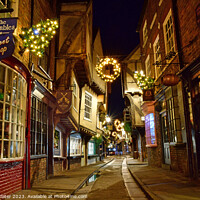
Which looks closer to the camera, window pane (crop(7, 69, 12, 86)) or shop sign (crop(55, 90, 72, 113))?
window pane (crop(7, 69, 12, 86))

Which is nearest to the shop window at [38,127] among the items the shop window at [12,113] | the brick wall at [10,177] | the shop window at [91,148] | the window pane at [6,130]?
the shop window at [12,113]

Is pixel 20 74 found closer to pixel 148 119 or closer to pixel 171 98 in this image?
pixel 171 98

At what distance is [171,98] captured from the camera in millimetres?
11414

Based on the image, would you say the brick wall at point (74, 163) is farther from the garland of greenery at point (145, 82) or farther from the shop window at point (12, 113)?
the shop window at point (12, 113)

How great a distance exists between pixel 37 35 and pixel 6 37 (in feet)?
9.49

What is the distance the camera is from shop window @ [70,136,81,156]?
1812 cm

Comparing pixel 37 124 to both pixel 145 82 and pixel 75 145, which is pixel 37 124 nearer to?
pixel 145 82

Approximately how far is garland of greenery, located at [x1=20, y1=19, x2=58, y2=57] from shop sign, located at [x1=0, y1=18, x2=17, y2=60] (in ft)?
7.88

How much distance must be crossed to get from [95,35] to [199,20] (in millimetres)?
16955

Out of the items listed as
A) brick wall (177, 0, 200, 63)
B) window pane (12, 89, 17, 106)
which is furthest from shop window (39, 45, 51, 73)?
brick wall (177, 0, 200, 63)

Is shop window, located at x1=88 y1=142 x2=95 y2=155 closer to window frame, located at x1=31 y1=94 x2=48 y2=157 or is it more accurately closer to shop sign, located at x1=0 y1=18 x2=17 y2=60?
window frame, located at x1=31 y1=94 x2=48 y2=157

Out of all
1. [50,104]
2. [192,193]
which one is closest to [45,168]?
[50,104]

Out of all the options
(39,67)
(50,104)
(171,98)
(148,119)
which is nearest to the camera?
(39,67)

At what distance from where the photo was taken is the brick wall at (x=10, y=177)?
6547mm
